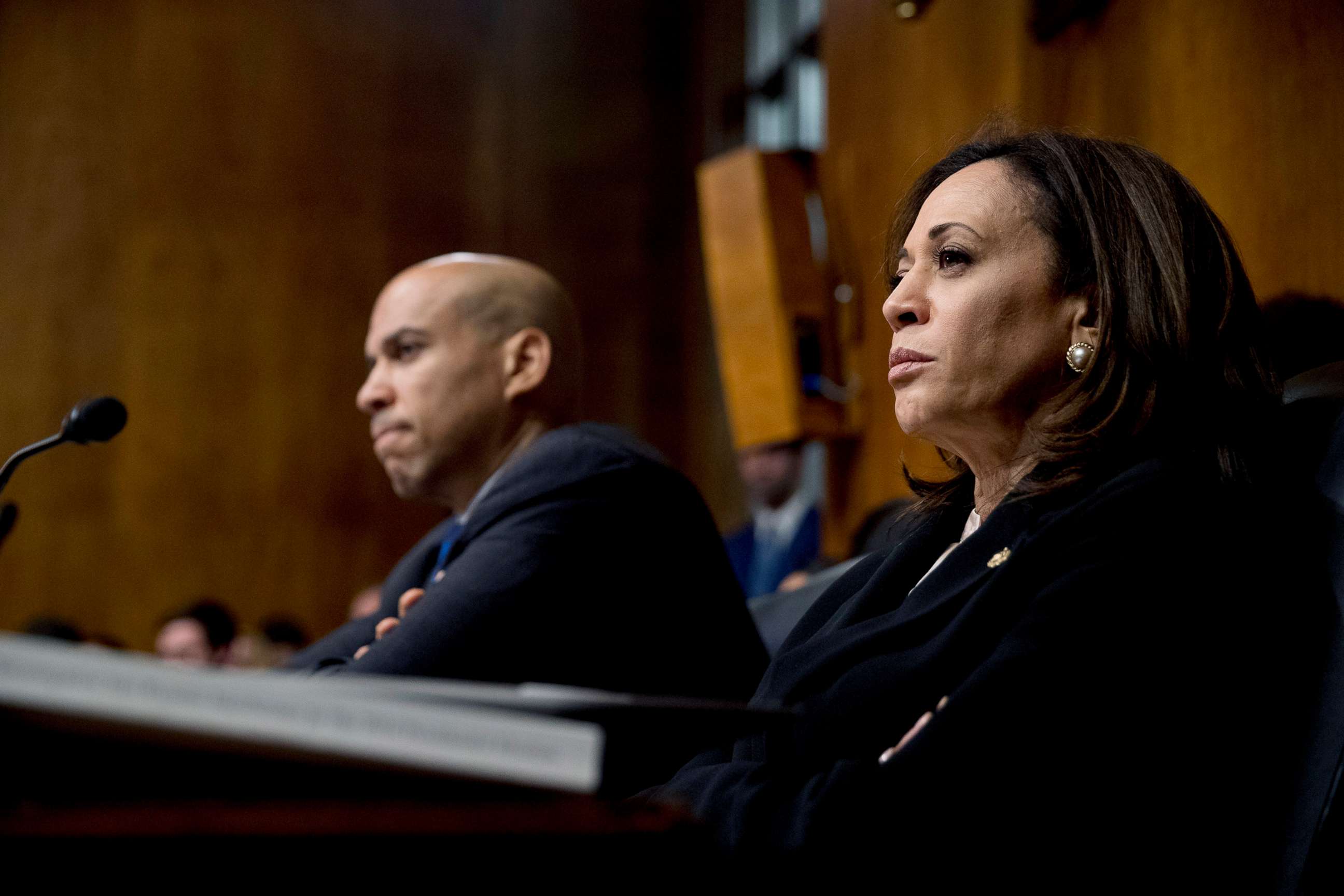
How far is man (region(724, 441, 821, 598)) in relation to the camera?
4.84 meters

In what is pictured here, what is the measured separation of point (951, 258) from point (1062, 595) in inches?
19.8

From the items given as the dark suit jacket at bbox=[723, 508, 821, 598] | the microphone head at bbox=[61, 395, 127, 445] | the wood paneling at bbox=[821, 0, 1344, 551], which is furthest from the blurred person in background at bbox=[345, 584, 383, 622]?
the microphone head at bbox=[61, 395, 127, 445]

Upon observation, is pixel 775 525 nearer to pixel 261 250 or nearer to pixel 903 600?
pixel 261 250

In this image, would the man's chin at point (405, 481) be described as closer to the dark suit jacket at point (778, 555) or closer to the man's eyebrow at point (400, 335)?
the man's eyebrow at point (400, 335)

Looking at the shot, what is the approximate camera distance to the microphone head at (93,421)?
1585mm

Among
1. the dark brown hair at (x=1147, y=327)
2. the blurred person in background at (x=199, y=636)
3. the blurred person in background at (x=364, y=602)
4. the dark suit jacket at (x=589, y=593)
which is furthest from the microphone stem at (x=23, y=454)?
the blurred person in background at (x=199, y=636)

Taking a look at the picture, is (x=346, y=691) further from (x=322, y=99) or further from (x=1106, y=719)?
→ (x=322, y=99)

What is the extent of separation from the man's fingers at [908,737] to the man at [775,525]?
3452 mm

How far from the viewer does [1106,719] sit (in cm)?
105

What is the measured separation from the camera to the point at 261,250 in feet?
22.4

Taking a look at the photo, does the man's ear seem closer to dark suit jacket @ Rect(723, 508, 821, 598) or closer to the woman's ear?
the woman's ear

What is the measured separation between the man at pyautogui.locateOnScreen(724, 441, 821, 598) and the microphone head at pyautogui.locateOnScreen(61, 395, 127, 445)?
3245 mm

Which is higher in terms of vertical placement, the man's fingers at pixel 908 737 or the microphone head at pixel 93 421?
the microphone head at pixel 93 421

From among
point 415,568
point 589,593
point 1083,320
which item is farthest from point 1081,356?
point 415,568
